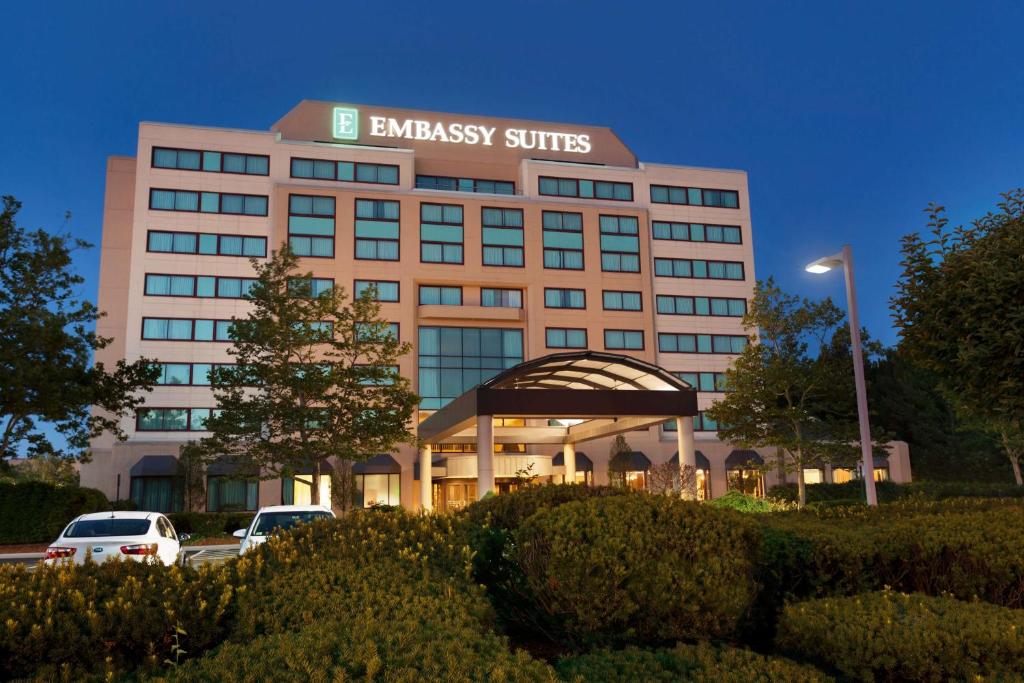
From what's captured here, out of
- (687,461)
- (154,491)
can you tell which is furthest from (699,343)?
(154,491)

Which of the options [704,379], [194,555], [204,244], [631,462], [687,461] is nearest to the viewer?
[194,555]

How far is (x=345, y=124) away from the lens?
193ft

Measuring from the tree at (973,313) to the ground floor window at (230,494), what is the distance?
44.0 m

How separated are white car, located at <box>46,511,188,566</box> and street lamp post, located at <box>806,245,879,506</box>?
13.5m

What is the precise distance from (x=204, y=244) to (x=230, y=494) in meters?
16.6

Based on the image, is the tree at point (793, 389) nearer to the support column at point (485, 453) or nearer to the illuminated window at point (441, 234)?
the support column at point (485, 453)

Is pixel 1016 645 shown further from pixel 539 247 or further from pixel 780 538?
pixel 539 247

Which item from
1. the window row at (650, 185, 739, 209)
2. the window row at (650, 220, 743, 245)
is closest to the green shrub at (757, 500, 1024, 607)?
the window row at (650, 220, 743, 245)

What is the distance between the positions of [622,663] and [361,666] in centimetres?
208

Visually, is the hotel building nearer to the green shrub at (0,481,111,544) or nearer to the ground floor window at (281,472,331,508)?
the ground floor window at (281,472,331,508)

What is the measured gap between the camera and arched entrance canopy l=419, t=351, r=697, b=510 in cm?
2652

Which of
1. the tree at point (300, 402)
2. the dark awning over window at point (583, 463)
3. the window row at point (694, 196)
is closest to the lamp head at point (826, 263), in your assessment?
the tree at point (300, 402)

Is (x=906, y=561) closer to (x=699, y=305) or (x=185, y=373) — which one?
(x=185, y=373)

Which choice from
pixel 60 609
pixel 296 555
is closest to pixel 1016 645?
pixel 296 555
